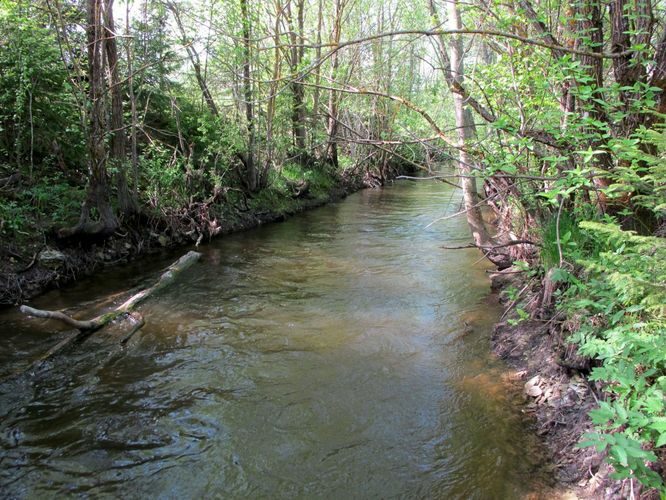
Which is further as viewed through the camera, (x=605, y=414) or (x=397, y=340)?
(x=397, y=340)

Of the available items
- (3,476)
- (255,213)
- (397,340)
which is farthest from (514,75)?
(255,213)

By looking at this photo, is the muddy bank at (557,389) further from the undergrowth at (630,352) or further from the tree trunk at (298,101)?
the tree trunk at (298,101)

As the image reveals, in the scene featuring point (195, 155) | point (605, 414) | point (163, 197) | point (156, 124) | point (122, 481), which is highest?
point (156, 124)

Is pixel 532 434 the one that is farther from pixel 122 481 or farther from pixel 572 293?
pixel 122 481

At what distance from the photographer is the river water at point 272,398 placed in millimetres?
3525

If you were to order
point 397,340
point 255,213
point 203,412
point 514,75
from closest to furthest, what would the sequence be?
point 203,412 < point 514,75 < point 397,340 < point 255,213

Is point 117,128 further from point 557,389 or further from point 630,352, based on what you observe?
point 630,352

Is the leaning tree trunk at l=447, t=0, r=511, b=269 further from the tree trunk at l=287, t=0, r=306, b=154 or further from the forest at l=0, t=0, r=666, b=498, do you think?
the tree trunk at l=287, t=0, r=306, b=154

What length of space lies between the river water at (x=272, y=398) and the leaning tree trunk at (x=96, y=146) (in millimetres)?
1065

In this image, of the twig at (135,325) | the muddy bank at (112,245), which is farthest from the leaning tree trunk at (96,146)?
the twig at (135,325)

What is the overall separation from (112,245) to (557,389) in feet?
27.6

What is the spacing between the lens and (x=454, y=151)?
811cm

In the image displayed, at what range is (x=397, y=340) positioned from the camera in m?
5.96

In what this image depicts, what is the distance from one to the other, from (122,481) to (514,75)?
5.86m
